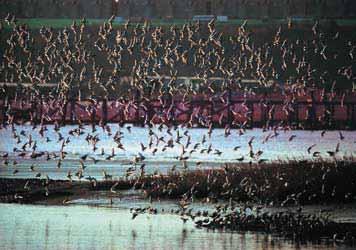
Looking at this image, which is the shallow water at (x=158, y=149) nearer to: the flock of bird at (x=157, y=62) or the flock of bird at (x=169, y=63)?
the flock of bird at (x=157, y=62)

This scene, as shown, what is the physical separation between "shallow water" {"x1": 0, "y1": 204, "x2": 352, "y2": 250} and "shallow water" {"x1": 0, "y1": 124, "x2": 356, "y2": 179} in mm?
8282

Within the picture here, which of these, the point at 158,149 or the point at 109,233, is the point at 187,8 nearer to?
the point at 158,149

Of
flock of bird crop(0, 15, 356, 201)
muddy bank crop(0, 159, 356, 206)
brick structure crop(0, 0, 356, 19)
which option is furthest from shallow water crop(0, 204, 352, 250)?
brick structure crop(0, 0, 356, 19)

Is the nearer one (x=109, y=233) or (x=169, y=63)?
(x=109, y=233)

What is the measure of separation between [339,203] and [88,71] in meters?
56.1

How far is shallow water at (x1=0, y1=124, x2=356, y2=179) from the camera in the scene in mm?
35812

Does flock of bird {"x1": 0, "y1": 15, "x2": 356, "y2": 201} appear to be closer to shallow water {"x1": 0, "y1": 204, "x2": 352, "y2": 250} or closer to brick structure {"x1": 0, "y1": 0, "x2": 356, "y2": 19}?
brick structure {"x1": 0, "y1": 0, "x2": 356, "y2": 19}

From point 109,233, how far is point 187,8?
48.0 m

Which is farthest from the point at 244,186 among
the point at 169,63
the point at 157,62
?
the point at 157,62

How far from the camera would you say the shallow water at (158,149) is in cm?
3581

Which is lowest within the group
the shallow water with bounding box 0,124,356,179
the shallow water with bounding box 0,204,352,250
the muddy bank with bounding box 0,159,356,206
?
the shallow water with bounding box 0,124,356,179

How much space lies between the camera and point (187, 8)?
226ft

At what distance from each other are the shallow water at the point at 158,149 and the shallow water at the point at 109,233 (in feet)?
27.2

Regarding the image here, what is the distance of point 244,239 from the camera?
819 inches
